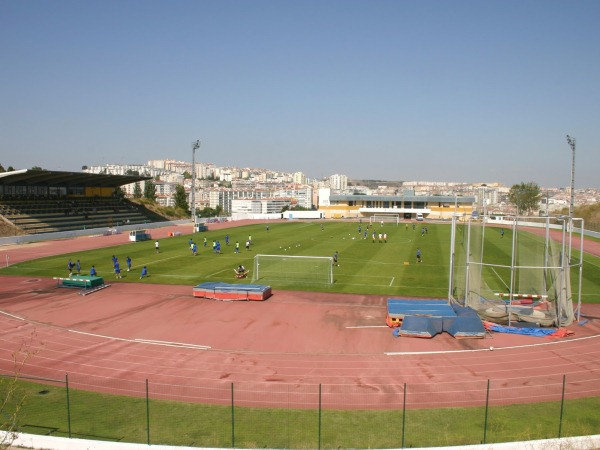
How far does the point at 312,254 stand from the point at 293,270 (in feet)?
28.7

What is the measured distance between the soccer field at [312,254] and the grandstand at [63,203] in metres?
15.6

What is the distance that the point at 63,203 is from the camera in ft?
227

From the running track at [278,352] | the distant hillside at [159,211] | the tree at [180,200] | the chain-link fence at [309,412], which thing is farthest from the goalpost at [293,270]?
Answer: the tree at [180,200]

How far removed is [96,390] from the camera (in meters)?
14.9

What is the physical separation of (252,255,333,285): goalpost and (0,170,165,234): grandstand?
3587 centimetres

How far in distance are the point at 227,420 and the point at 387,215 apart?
101 meters

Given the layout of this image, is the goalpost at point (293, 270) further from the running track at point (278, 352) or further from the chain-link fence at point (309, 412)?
the chain-link fence at point (309, 412)

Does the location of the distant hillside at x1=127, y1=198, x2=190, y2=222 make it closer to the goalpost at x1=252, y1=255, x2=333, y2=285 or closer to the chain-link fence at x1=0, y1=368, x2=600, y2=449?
the goalpost at x1=252, y1=255, x2=333, y2=285

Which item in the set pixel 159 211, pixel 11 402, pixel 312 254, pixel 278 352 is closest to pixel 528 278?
pixel 278 352

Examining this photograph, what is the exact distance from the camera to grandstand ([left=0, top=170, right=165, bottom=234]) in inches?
2311

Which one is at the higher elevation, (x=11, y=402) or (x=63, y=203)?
(x=63, y=203)

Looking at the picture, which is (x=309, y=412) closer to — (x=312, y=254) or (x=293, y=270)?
(x=293, y=270)

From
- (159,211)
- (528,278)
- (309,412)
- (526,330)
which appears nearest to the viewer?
(309,412)

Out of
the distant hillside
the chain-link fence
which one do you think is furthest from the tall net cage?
the distant hillside
